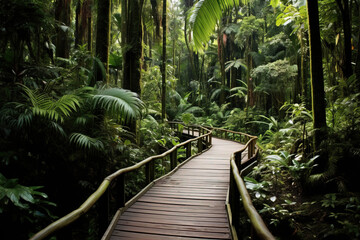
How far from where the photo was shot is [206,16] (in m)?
5.99

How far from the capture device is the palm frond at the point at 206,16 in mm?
5906

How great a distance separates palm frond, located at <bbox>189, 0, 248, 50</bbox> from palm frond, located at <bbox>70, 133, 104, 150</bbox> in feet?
10.5

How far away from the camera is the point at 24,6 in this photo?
17.7ft

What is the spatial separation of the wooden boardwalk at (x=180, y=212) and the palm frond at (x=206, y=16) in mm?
3359

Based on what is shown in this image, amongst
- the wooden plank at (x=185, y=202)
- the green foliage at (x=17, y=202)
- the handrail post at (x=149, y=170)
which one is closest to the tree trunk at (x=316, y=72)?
the wooden plank at (x=185, y=202)

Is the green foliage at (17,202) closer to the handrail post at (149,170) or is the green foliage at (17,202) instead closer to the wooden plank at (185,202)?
the wooden plank at (185,202)

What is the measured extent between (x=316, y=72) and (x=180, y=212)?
4624 mm

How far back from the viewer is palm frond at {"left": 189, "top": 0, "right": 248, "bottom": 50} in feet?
19.4

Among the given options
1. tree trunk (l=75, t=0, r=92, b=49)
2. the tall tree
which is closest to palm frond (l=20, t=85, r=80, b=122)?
the tall tree

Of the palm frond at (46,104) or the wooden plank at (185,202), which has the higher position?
the palm frond at (46,104)

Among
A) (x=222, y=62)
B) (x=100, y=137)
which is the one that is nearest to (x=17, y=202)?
(x=100, y=137)

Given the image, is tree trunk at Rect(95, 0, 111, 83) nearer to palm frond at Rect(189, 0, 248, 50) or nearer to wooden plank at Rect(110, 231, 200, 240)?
palm frond at Rect(189, 0, 248, 50)

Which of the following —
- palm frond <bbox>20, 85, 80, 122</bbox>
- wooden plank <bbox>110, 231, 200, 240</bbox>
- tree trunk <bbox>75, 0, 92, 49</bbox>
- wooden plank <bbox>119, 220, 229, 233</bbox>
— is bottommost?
wooden plank <bbox>110, 231, 200, 240</bbox>

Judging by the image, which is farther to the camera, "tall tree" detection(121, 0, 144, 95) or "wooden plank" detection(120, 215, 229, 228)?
"tall tree" detection(121, 0, 144, 95)
